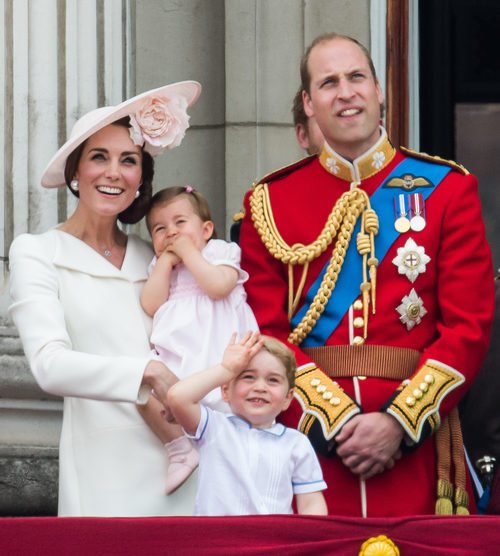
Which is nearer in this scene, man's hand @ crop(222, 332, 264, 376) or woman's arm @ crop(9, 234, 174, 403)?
man's hand @ crop(222, 332, 264, 376)

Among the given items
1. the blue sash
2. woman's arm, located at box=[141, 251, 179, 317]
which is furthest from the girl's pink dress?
the blue sash

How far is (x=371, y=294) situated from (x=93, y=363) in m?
0.76

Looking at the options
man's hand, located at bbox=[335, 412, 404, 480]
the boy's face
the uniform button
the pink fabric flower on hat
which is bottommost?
man's hand, located at bbox=[335, 412, 404, 480]

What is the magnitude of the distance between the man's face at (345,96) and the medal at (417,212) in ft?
0.65

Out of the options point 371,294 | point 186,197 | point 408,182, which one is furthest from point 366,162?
point 186,197

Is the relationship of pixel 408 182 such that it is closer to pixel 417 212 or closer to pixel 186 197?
pixel 417 212

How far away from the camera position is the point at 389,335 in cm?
411

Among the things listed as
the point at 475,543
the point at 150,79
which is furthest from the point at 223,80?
the point at 475,543

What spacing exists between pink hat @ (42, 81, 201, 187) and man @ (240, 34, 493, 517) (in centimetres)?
30

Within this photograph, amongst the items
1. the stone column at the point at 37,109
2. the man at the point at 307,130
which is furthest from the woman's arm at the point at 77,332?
the stone column at the point at 37,109

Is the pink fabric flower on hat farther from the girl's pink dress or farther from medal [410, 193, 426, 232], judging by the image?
medal [410, 193, 426, 232]

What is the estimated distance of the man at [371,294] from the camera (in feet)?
13.1

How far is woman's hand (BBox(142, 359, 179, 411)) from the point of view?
153 inches

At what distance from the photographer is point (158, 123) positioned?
4250 millimetres
